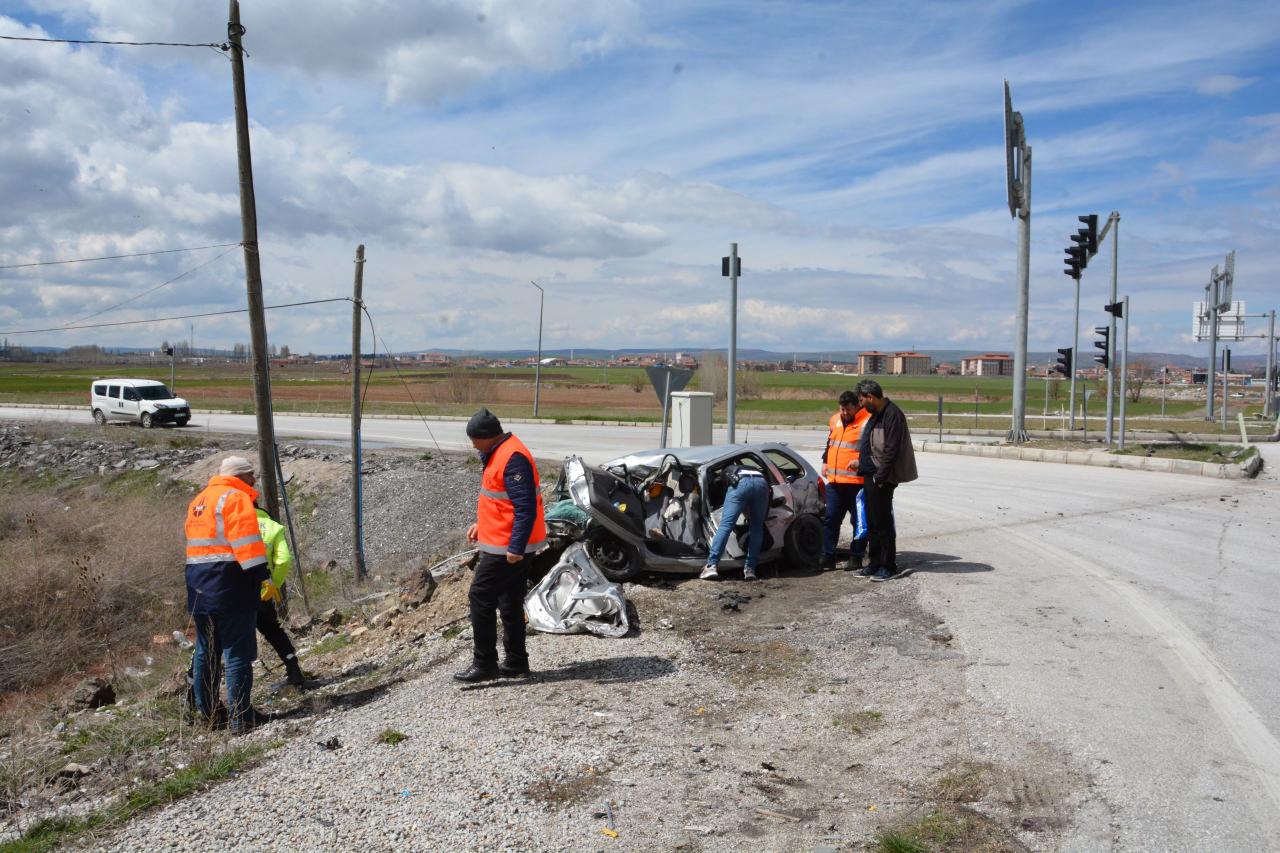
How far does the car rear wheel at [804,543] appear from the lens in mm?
9680

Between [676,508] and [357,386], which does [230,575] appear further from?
[357,386]

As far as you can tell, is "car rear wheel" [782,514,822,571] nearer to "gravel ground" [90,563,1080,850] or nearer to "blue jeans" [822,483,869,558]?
"blue jeans" [822,483,869,558]

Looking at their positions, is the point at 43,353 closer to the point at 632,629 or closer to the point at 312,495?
the point at 312,495

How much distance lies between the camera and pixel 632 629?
7477 mm

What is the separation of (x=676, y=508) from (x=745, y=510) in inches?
25.3

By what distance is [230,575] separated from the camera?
6355 millimetres

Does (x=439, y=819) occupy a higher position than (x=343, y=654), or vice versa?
(x=439, y=819)

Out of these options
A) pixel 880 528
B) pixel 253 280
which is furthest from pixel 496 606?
pixel 253 280

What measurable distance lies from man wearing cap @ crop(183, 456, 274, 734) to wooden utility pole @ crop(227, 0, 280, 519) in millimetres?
6038

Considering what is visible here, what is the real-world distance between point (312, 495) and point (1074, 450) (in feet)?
56.6

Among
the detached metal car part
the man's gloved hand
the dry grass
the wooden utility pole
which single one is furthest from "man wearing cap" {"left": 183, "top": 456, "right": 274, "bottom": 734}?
the wooden utility pole

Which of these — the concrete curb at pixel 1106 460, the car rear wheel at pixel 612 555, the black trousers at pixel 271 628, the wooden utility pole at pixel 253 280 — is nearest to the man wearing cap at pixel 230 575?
the black trousers at pixel 271 628

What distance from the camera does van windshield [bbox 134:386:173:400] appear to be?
3728 cm

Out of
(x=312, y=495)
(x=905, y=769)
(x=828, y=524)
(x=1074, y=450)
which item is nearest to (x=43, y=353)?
(x=312, y=495)
